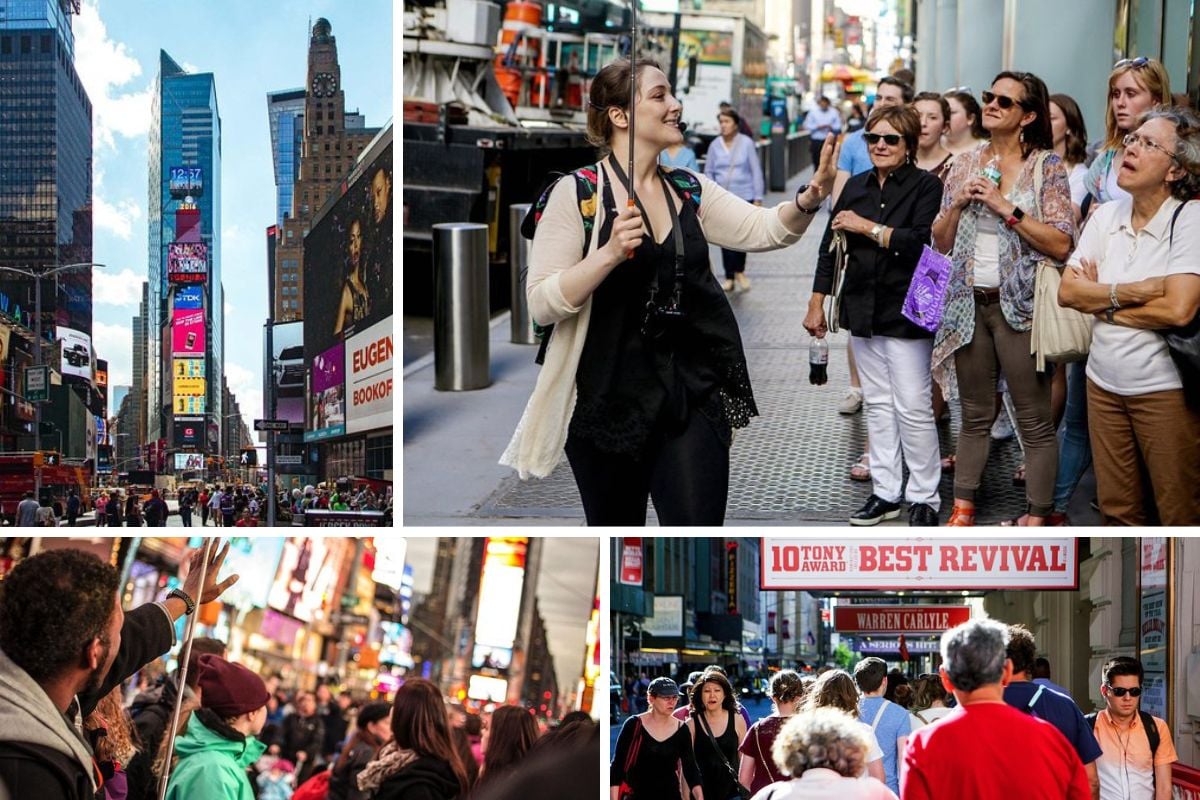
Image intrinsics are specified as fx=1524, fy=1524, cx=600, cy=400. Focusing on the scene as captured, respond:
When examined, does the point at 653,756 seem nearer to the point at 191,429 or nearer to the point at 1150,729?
the point at 1150,729

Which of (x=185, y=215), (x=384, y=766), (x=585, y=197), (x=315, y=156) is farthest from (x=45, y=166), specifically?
(x=585, y=197)

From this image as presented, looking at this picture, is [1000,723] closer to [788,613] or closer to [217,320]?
[788,613]

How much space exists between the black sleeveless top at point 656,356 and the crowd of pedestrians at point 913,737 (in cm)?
74

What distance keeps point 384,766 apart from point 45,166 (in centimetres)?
228

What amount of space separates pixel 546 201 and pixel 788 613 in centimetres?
181

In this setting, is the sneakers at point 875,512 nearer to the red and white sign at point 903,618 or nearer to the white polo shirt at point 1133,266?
the red and white sign at point 903,618

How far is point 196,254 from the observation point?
4.88 metres

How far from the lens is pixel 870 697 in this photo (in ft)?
14.4

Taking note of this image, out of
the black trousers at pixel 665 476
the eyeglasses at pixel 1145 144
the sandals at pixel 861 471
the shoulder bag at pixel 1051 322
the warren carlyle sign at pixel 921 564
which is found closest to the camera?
the black trousers at pixel 665 476

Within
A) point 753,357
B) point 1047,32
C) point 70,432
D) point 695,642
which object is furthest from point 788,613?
point 1047,32

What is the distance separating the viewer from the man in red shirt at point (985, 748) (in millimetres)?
2998

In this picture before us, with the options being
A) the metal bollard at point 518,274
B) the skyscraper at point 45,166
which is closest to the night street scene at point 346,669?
the skyscraper at point 45,166

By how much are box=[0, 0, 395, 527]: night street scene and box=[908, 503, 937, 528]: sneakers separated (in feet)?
5.26

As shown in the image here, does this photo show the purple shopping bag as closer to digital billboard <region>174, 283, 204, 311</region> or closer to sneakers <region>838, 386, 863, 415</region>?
sneakers <region>838, 386, 863, 415</region>
